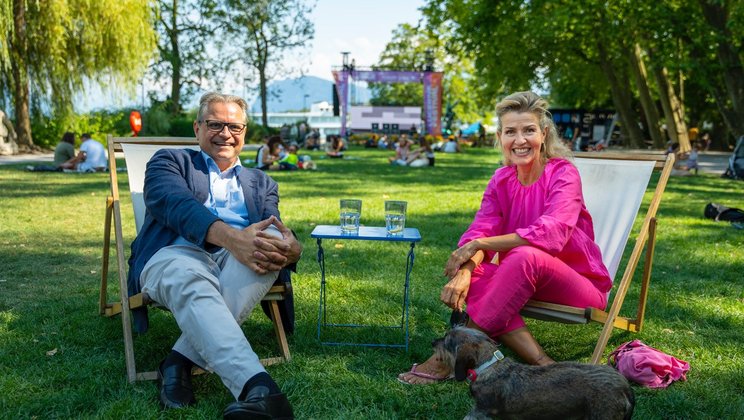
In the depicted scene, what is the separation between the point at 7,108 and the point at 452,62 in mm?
38507

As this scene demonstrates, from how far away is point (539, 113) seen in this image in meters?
3.68

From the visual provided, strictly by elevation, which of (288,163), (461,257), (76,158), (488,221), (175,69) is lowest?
(288,163)

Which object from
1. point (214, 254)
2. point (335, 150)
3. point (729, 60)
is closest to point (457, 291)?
point (214, 254)

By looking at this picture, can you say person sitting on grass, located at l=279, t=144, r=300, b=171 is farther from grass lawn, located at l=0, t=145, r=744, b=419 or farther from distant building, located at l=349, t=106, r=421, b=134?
distant building, located at l=349, t=106, r=421, b=134

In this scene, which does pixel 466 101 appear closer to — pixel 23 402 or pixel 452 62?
pixel 452 62

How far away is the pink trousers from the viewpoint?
332 centimetres

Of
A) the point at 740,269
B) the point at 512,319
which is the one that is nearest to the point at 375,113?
the point at 740,269

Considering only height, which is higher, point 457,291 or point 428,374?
point 457,291

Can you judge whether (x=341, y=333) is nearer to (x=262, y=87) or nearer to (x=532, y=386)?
(x=532, y=386)

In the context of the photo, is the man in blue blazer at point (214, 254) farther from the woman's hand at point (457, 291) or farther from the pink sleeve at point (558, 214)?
the pink sleeve at point (558, 214)

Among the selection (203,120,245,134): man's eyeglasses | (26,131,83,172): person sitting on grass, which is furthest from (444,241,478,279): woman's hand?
(26,131,83,172): person sitting on grass

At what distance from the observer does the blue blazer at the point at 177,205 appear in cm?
331

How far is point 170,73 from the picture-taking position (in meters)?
36.2

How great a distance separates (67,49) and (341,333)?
17047 millimetres
